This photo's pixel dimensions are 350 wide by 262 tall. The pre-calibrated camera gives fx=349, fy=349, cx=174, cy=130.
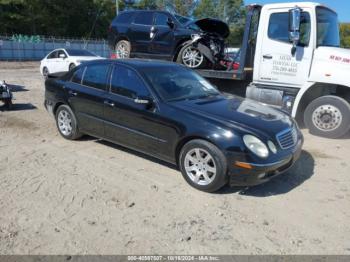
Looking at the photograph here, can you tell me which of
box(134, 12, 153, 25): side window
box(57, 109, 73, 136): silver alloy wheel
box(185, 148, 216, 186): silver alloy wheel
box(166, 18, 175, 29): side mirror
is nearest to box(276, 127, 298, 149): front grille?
box(185, 148, 216, 186): silver alloy wheel

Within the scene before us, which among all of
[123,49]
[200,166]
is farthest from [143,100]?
[123,49]

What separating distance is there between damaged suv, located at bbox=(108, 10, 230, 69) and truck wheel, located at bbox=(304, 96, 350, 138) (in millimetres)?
2481

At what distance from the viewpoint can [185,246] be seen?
10.6 feet

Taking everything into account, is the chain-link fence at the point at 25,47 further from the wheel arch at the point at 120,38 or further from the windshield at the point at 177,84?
the windshield at the point at 177,84

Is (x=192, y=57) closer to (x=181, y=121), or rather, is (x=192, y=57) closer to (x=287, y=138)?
(x=181, y=121)

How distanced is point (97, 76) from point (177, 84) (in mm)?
1407

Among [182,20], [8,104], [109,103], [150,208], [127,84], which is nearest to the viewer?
[150,208]

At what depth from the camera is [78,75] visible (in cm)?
607

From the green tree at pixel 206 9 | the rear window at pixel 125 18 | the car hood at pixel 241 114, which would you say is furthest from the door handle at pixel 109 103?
the green tree at pixel 206 9

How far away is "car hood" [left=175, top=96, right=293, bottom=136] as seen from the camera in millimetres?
4270

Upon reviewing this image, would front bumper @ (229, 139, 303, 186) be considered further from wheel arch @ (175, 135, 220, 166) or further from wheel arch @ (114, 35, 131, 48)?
wheel arch @ (114, 35, 131, 48)

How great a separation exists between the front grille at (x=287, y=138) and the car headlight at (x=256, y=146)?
0.30 meters

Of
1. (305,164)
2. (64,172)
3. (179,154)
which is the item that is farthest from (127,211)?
(305,164)

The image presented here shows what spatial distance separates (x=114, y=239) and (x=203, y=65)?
5.77 meters
